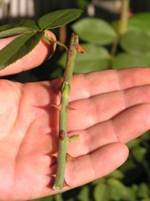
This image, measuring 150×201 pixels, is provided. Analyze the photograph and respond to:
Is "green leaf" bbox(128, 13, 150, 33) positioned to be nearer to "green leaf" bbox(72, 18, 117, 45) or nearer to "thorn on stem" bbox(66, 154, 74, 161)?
"green leaf" bbox(72, 18, 117, 45)

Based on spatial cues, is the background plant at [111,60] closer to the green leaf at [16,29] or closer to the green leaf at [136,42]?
the green leaf at [136,42]

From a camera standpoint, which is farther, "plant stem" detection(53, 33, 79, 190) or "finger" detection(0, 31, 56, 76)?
"finger" detection(0, 31, 56, 76)

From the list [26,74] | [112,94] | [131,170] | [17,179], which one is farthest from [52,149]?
[26,74]

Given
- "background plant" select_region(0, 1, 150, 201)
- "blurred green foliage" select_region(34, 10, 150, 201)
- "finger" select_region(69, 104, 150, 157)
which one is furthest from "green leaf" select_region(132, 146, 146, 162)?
"finger" select_region(69, 104, 150, 157)

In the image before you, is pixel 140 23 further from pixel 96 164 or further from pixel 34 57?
pixel 96 164

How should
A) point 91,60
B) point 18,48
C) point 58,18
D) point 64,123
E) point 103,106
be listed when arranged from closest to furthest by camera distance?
point 18,48 → point 58,18 → point 64,123 → point 103,106 → point 91,60

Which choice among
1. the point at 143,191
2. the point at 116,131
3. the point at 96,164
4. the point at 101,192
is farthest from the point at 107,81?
Answer: the point at 143,191
